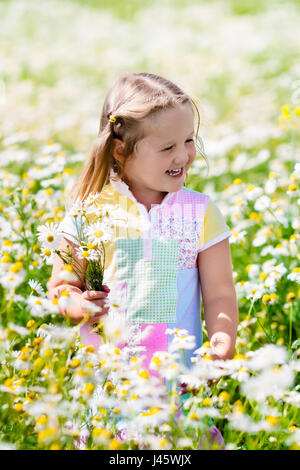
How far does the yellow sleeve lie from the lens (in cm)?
190

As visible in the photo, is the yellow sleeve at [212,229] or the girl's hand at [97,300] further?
the yellow sleeve at [212,229]

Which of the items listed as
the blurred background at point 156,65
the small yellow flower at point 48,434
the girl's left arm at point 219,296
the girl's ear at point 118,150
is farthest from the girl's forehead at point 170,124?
the blurred background at point 156,65

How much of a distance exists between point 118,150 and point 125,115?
123 mm

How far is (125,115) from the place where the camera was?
185 cm

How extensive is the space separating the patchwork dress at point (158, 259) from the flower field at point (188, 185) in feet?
0.40

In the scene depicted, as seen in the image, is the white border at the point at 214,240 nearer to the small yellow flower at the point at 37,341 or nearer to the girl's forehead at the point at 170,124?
the girl's forehead at the point at 170,124

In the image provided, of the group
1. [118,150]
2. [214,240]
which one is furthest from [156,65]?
[214,240]

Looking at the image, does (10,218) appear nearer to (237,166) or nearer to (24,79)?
(237,166)

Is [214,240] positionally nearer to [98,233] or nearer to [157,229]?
[157,229]

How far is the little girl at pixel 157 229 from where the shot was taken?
70.7 inches

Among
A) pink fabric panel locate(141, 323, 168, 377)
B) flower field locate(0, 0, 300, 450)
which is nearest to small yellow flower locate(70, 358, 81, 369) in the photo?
flower field locate(0, 0, 300, 450)

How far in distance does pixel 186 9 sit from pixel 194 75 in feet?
15.7

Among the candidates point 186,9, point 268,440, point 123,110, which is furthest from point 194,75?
point 268,440

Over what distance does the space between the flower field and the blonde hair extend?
0.22m
